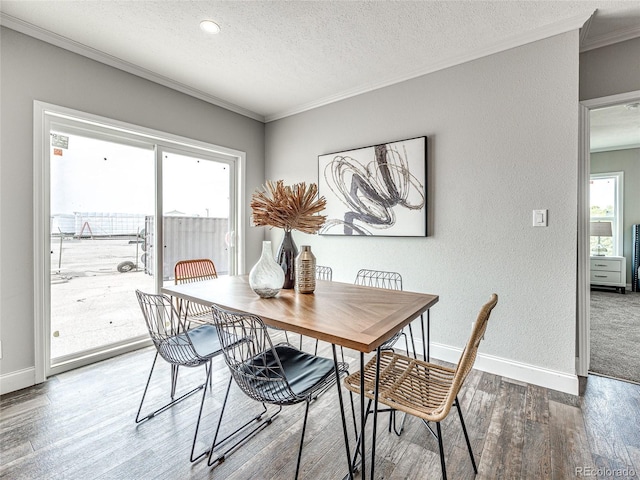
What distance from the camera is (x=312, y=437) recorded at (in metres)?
1.70

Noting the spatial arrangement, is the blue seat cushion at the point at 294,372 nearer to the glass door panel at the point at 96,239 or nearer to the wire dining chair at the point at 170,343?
the wire dining chair at the point at 170,343

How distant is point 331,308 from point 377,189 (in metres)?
1.75

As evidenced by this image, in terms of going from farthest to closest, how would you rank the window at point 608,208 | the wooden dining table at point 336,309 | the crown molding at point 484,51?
the window at point 608,208 < the crown molding at point 484,51 < the wooden dining table at point 336,309

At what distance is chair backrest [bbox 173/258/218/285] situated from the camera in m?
2.58

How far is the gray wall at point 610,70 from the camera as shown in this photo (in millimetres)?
2217

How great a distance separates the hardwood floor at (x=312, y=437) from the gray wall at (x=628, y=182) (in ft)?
15.8

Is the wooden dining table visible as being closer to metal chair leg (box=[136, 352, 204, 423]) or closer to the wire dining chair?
the wire dining chair

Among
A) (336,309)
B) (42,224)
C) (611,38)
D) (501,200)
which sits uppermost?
(611,38)

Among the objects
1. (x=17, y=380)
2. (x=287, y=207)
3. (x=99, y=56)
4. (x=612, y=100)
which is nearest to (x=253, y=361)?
(x=287, y=207)

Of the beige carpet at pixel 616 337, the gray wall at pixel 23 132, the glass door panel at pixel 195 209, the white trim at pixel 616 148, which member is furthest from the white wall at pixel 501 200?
the white trim at pixel 616 148

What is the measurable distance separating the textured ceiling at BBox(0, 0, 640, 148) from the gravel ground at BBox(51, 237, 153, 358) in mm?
1590

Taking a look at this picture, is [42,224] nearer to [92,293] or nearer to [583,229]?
[92,293]

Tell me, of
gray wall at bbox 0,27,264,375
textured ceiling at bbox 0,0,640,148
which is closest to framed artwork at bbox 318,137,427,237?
textured ceiling at bbox 0,0,640,148

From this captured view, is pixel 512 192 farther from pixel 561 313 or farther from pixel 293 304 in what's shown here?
pixel 293 304
